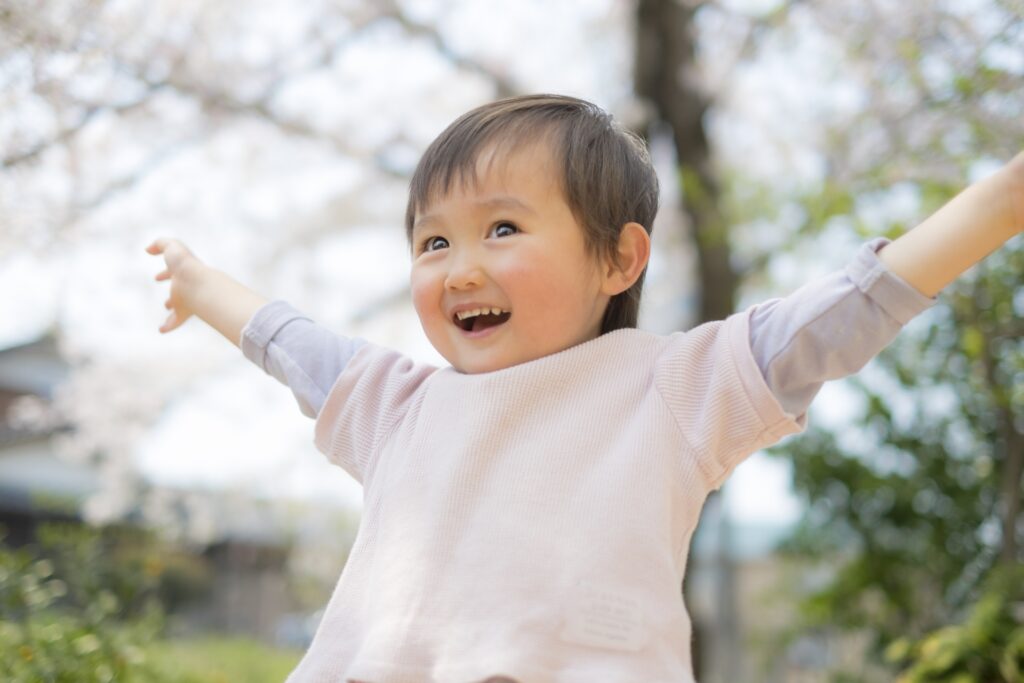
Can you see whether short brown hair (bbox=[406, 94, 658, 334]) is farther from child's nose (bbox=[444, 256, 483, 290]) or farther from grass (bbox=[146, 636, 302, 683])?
grass (bbox=[146, 636, 302, 683])

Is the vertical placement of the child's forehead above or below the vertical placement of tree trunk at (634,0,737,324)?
below

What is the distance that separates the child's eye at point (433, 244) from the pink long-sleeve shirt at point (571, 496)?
202 mm

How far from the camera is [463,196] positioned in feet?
4.85

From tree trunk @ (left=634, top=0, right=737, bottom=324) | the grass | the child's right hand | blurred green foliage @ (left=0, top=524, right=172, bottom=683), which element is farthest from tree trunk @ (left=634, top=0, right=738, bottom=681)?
the child's right hand

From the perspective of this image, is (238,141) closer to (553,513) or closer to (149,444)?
(149,444)

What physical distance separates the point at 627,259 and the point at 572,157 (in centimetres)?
18

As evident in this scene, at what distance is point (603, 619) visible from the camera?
49.2 inches

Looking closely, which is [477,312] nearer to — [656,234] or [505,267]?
[505,267]

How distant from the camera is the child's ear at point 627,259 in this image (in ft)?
5.13

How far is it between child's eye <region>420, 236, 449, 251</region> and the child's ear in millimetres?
247

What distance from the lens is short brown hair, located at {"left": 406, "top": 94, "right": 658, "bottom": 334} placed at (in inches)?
59.0

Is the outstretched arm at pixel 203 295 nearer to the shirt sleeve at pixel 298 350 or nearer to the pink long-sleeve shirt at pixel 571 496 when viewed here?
the shirt sleeve at pixel 298 350

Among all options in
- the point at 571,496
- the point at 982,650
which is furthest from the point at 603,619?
the point at 982,650

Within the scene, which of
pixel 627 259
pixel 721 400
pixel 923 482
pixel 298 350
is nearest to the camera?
pixel 721 400
